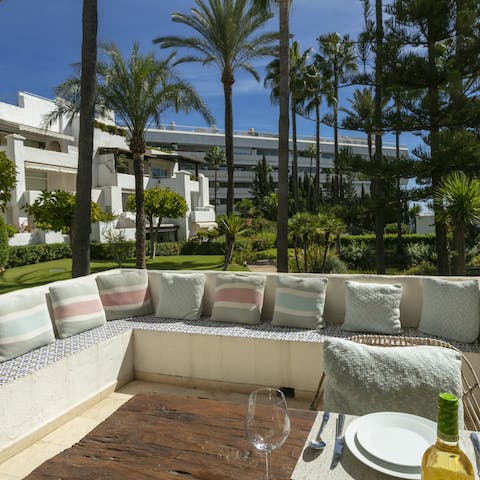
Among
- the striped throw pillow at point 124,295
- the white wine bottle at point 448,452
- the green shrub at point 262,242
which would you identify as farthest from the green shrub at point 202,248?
the white wine bottle at point 448,452

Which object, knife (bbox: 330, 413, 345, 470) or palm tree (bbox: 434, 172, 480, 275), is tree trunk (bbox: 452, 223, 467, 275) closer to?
palm tree (bbox: 434, 172, 480, 275)

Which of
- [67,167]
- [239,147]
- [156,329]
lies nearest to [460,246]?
[156,329]

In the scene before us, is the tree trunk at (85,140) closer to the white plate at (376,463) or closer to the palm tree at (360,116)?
the white plate at (376,463)

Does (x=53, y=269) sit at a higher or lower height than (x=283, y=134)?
lower

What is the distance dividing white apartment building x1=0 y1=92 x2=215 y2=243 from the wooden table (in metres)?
17.3

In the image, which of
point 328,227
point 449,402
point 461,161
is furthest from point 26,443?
point 461,161

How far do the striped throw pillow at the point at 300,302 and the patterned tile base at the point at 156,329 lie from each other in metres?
0.09

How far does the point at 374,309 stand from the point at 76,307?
3.21 meters

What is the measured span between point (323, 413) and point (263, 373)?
2.59 m

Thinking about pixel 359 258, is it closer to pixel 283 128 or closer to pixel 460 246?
pixel 460 246

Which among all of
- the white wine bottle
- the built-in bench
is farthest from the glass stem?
the built-in bench

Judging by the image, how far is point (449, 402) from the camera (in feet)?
3.33

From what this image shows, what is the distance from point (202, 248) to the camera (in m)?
22.4

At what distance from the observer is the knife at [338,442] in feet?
4.84
